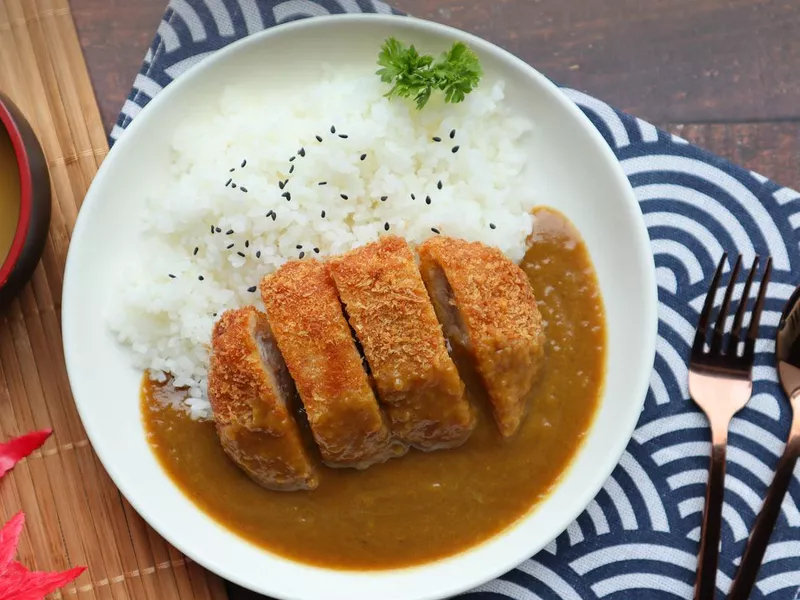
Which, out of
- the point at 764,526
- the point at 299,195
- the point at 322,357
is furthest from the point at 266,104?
the point at 764,526

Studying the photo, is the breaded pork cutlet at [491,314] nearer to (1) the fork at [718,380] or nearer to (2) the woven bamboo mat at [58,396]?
(1) the fork at [718,380]

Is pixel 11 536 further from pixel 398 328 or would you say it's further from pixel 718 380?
pixel 718 380

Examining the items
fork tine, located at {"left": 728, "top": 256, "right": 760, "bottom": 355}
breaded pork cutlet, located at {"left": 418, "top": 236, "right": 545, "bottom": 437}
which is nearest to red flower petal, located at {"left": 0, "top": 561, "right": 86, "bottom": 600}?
breaded pork cutlet, located at {"left": 418, "top": 236, "right": 545, "bottom": 437}

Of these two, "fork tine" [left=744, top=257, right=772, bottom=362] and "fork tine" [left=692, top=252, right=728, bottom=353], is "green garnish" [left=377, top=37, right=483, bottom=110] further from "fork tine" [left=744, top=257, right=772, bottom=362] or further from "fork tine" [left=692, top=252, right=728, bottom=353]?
"fork tine" [left=744, top=257, right=772, bottom=362]

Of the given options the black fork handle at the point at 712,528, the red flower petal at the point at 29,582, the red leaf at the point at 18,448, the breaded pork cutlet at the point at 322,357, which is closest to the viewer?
the breaded pork cutlet at the point at 322,357

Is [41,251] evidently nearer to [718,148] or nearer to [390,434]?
[390,434]

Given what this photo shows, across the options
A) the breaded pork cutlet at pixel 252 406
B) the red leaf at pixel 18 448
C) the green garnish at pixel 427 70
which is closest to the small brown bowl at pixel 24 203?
the red leaf at pixel 18 448

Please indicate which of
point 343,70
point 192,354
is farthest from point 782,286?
point 192,354
